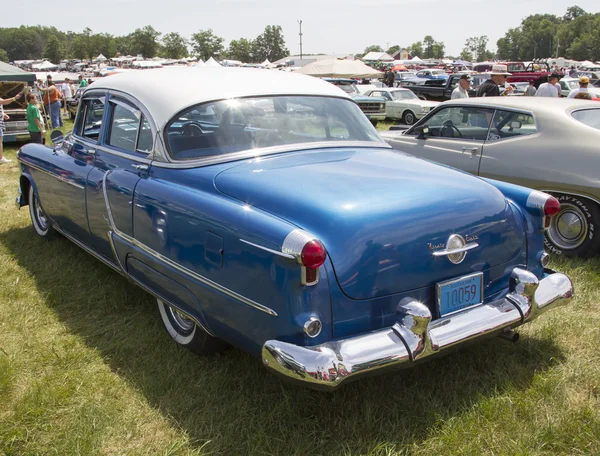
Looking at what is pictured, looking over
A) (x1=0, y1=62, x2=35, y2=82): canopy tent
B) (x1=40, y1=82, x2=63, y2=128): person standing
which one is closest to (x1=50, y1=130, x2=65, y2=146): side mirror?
(x1=40, y1=82, x2=63, y2=128): person standing

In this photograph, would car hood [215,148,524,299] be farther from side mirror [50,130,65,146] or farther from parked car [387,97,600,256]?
side mirror [50,130,65,146]

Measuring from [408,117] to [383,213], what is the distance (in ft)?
53.4

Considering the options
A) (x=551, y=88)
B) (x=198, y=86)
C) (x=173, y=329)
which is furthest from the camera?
(x=551, y=88)

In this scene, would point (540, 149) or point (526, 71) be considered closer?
point (540, 149)

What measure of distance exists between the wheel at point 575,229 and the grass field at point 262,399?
136 centimetres

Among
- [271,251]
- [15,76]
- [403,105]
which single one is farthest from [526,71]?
[271,251]

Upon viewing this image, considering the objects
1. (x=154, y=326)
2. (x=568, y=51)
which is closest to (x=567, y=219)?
(x=154, y=326)

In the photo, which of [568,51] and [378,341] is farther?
[568,51]

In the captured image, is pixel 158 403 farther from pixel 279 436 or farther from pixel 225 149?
pixel 225 149

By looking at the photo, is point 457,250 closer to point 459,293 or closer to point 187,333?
point 459,293

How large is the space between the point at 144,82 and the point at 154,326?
1757mm

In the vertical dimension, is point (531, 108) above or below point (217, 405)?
above

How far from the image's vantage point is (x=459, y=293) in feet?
9.70

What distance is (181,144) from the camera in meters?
3.59
